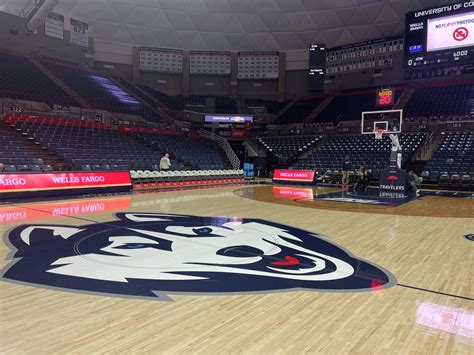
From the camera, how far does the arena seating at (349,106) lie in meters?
25.5

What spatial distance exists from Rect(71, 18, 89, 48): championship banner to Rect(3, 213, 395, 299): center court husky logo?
79.1 ft

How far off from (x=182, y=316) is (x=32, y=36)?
27.9 metres

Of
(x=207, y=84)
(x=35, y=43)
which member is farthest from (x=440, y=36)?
(x=35, y=43)

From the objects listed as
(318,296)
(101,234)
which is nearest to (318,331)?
(318,296)

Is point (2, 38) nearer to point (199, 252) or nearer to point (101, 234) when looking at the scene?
point (101, 234)

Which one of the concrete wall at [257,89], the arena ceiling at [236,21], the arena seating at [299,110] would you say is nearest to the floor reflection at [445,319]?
the arena seating at [299,110]

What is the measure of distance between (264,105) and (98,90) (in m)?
13.0

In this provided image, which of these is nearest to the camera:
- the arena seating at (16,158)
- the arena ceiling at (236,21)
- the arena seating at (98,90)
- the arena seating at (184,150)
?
the arena seating at (16,158)

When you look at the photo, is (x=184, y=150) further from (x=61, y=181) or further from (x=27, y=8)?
(x=27, y=8)

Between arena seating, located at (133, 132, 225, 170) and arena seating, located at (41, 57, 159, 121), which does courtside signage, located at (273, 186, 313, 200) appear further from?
arena seating, located at (41, 57, 159, 121)

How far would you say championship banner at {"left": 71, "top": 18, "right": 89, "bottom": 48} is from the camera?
84.5 feet

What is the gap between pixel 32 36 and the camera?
24484mm

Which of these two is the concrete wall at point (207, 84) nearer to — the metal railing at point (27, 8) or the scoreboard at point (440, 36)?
the metal railing at point (27, 8)

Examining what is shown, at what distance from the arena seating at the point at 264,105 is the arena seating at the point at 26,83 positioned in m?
13.5
